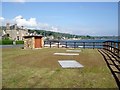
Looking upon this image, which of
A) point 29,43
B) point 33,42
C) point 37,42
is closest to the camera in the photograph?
point 33,42

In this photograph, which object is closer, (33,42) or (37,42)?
(33,42)

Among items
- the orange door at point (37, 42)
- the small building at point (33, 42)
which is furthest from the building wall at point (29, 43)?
the orange door at point (37, 42)

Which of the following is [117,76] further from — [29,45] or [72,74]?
[29,45]

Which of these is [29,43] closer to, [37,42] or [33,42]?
[33,42]

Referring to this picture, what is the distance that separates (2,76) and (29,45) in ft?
82.3

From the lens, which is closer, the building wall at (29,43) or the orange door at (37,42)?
the building wall at (29,43)

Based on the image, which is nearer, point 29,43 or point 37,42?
point 29,43

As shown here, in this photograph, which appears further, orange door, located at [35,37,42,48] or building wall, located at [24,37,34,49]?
orange door, located at [35,37,42,48]

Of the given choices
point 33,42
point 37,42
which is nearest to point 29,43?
point 33,42

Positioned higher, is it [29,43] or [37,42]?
[37,42]

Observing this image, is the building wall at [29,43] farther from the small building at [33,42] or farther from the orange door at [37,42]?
the orange door at [37,42]

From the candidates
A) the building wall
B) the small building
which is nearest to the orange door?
the small building

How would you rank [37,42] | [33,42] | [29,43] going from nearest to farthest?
[33,42] < [29,43] < [37,42]

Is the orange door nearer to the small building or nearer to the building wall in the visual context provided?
the small building
